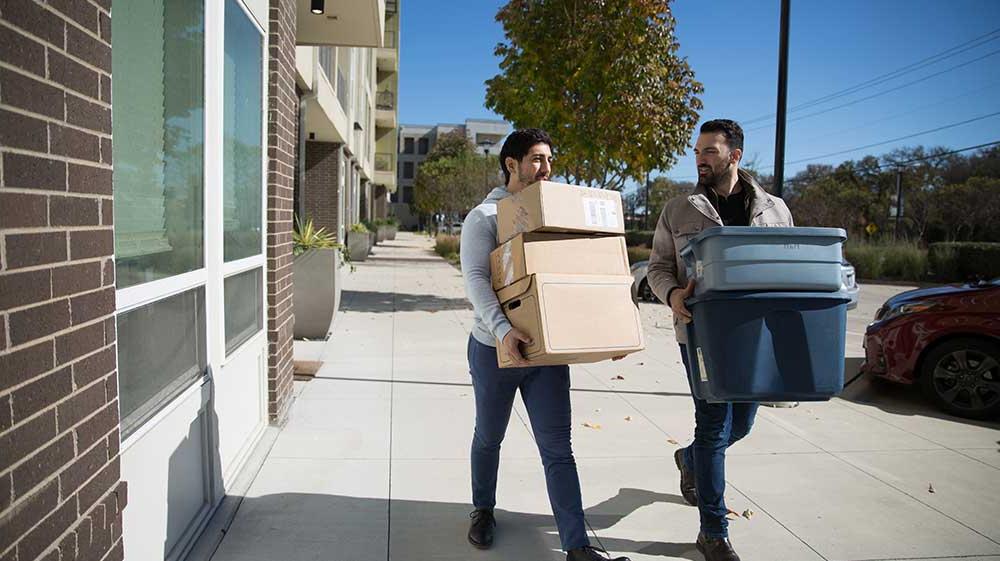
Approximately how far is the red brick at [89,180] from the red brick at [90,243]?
11 centimetres

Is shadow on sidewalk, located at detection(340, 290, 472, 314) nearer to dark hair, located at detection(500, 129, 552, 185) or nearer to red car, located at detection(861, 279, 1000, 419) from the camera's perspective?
red car, located at detection(861, 279, 1000, 419)

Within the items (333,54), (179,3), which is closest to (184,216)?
(179,3)

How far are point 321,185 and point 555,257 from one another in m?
17.4

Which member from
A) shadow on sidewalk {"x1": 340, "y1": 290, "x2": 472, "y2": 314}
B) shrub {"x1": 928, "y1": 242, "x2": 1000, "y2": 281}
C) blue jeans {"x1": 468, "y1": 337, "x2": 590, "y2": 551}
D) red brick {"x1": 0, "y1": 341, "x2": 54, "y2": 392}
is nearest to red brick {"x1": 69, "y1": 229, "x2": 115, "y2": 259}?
red brick {"x1": 0, "y1": 341, "x2": 54, "y2": 392}

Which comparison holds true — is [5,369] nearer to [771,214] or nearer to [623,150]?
[771,214]

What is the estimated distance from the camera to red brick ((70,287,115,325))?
6.37 ft

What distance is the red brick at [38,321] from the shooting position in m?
1.64

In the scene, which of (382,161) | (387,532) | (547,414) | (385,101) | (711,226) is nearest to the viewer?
(547,414)

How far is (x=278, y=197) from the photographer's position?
514 centimetres

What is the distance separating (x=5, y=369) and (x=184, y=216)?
5.93 ft

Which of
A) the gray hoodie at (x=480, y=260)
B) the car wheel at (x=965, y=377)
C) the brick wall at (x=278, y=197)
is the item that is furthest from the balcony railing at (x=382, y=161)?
the gray hoodie at (x=480, y=260)

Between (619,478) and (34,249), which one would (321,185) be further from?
(34,249)

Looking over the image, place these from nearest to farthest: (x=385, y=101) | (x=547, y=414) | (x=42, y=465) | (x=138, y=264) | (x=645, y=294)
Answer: (x=42, y=465)
(x=138, y=264)
(x=547, y=414)
(x=645, y=294)
(x=385, y=101)

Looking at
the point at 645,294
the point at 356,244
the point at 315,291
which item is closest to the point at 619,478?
the point at 315,291
